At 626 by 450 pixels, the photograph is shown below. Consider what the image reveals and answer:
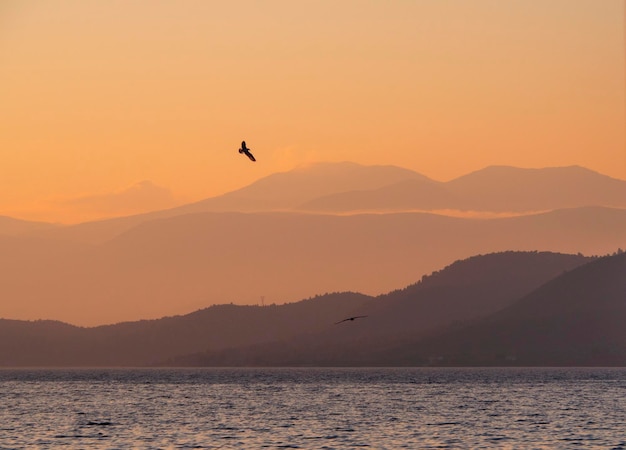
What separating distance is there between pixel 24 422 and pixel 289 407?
4558 centimetres

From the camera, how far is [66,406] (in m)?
198

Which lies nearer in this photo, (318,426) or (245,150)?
(245,150)

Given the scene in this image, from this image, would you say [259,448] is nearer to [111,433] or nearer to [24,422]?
[111,433]

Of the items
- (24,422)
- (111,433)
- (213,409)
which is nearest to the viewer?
(111,433)

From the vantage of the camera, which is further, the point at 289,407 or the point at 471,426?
the point at 289,407

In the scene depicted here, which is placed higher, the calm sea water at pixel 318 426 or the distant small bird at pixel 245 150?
the distant small bird at pixel 245 150

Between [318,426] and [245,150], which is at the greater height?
[245,150]

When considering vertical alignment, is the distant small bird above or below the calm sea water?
above

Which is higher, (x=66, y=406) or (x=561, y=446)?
(x=66, y=406)

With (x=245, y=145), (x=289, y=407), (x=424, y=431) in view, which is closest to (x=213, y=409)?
(x=289, y=407)

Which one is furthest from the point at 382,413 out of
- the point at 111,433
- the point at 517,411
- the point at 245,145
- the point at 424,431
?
the point at 245,145

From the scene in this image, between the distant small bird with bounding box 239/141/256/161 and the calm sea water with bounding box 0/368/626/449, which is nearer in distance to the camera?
the distant small bird with bounding box 239/141/256/161

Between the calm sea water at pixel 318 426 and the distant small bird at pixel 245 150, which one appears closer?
the distant small bird at pixel 245 150

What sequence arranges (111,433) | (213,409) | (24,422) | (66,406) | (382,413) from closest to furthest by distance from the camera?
(111,433)
(24,422)
(382,413)
(213,409)
(66,406)
